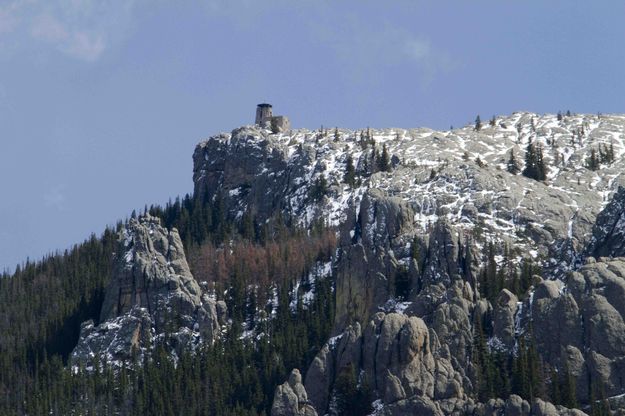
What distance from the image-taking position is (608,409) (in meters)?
200

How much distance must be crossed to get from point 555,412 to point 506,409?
538 cm

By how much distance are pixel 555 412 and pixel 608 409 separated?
612 cm

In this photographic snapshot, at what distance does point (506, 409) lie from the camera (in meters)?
200

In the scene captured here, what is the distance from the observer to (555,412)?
197500mm

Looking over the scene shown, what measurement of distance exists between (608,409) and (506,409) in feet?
34.8
